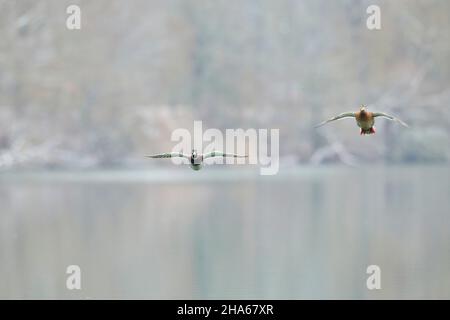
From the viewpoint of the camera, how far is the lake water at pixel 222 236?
395 inches

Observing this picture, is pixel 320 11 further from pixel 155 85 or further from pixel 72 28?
pixel 72 28

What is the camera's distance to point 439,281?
984cm

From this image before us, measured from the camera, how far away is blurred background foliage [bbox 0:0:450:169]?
21016 mm

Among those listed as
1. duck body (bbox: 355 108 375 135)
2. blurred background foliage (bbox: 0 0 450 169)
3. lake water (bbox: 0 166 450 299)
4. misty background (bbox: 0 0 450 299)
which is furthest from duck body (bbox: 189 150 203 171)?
blurred background foliage (bbox: 0 0 450 169)

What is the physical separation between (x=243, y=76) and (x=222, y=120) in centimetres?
148

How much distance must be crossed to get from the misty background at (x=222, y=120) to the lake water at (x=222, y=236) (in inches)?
2.9

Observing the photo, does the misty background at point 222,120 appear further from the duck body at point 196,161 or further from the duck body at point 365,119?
the duck body at point 365,119

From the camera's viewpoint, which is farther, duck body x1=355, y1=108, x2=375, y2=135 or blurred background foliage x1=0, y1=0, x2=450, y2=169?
blurred background foliage x1=0, y1=0, x2=450, y2=169

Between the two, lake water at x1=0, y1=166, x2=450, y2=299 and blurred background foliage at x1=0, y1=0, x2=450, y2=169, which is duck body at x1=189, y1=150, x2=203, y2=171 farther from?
blurred background foliage at x1=0, y1=0, x2=450, y2=169

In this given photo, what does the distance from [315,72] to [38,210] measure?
10.8 meters

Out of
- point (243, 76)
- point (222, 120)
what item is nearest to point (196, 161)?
point (222, 120)

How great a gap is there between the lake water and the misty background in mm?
73

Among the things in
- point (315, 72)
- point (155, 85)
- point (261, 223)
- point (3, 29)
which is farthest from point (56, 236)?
point (315, 72)

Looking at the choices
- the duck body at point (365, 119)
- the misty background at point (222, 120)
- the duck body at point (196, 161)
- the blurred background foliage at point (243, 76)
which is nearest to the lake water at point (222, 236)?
the misty background at point (222, 120)
